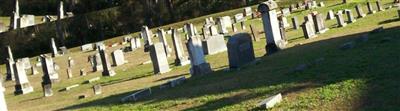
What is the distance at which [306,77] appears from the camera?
1467 cm

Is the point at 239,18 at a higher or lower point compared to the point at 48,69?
higher

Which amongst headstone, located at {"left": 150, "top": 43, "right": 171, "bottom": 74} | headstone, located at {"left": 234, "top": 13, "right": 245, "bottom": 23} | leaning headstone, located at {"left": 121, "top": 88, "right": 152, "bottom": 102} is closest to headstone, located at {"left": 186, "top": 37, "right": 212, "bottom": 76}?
headstone, located at {"left": 150, "top": 43, "right": 171, "bottom": 74}

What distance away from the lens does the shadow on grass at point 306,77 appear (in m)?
12.5

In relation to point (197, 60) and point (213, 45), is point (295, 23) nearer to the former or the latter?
point (213, 45)

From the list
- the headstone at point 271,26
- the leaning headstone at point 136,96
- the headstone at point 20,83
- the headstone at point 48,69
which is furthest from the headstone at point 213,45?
the leaning headstone at point 136,96

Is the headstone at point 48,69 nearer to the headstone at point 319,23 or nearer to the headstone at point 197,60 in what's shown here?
the headstone at point 197,60

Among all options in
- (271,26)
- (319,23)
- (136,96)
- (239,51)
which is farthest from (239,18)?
(136,96)

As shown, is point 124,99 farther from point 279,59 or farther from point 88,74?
point 88,74

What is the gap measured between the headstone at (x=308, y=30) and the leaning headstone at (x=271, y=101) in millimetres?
14402

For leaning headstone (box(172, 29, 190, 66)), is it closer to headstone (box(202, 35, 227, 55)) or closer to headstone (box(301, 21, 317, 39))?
headstone (box(202, 35, 227, 55))

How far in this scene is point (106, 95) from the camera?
2080cm

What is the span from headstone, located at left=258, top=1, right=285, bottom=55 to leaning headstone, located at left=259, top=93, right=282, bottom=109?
10.6 m

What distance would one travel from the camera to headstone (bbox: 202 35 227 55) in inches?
1101

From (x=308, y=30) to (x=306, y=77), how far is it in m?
12.7
